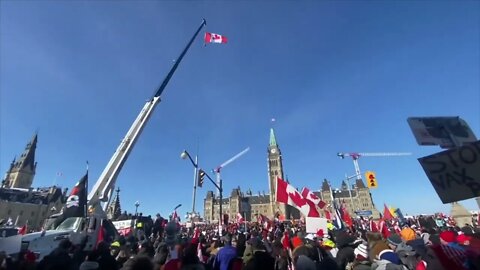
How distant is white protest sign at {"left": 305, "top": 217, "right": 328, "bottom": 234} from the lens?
13.5m

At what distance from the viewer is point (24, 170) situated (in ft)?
381

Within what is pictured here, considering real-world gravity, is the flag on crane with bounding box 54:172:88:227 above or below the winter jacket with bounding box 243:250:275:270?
above

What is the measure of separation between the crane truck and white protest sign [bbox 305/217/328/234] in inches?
413

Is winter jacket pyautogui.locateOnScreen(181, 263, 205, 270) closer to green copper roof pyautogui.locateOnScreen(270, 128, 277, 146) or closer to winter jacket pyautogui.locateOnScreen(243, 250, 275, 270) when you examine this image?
winter jacket pyautogui.locateOnScreen(243, 250, 275, 270)

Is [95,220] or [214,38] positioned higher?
[214,38]

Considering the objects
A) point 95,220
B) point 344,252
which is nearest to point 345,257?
point 344,252

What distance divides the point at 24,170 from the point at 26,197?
26411 millimetres

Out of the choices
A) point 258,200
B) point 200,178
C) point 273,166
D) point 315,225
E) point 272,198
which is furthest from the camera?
point 258,200

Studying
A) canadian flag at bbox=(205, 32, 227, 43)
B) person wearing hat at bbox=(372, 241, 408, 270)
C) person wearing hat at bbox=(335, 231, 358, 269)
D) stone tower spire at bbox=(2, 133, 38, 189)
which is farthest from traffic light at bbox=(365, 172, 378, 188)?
stone tower spire at bbox=(2, 133, 38, 189)

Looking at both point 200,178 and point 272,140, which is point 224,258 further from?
point 272,140

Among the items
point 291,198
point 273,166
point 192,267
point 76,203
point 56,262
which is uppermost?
point 273,166

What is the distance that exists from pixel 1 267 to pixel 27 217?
119167 mm

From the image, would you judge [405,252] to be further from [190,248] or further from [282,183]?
[282,183]

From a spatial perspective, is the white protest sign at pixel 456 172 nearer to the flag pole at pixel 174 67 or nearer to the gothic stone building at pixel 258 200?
the flag pole at pixel 174 67
